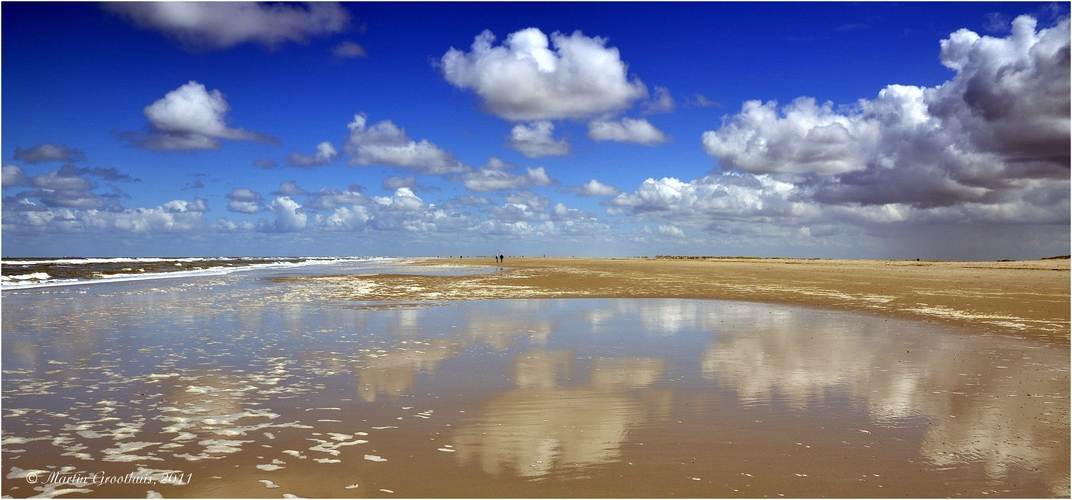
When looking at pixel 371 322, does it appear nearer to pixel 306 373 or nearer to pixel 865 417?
pixel 306 373

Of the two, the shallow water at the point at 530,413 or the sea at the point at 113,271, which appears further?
the sea at the point at 113,271

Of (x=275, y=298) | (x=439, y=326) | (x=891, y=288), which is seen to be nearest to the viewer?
(x=439, y=326)

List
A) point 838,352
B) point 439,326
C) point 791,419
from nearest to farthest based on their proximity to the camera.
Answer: point 791,419, point 838,352, point 439,326

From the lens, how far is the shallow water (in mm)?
5086

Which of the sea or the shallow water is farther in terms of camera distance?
the sea

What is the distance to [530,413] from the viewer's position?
7.15 m

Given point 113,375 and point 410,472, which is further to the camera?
point 113,375

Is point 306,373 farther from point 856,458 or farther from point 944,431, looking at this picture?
point 944,431

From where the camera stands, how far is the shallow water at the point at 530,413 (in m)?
5.09

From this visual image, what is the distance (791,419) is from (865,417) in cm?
96

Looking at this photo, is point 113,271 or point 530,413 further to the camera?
point 113,271

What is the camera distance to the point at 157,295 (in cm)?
2470

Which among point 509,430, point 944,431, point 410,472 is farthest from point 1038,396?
point 410,472

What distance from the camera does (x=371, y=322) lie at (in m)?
16.0
